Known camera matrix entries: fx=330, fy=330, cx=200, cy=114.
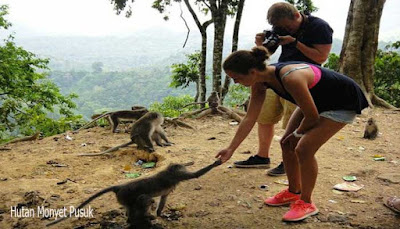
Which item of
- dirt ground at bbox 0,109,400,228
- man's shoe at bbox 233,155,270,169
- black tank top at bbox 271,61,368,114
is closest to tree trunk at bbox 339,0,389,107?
dirt ground at bbox 0,109,400,228

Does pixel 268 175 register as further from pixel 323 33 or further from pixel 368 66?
pixel 368 66

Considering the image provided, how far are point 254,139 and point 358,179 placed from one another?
2.52 metres

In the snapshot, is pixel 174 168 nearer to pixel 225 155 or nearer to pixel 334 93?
pixel 225 155

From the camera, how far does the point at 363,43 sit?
360 inches

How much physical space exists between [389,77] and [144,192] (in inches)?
529

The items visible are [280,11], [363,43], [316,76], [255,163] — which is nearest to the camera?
[316,76]

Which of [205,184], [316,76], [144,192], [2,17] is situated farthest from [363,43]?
[2,17]

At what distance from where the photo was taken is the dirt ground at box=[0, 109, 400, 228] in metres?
3.03

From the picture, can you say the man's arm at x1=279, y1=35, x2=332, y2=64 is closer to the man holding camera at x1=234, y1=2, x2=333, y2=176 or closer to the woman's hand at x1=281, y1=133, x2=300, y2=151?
the man holding camera at x1=234, y1=2, x2=333, y2=176

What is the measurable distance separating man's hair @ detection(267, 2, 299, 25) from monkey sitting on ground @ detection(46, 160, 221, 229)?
5.22ft

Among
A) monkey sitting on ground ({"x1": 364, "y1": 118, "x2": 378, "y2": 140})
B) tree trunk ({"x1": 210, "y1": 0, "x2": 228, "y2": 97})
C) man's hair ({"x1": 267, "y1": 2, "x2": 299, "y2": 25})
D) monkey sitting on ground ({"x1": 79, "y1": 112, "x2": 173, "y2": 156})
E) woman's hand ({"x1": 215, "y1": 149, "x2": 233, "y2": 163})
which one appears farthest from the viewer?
tree trunk ({"x1": 210, "y1": 0, "x2": 228, "y2": 97})

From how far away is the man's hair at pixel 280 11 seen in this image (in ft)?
10.8

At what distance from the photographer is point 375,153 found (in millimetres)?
5277

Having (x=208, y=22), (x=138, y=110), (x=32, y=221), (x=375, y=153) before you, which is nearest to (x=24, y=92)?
(x=208, y=22)
